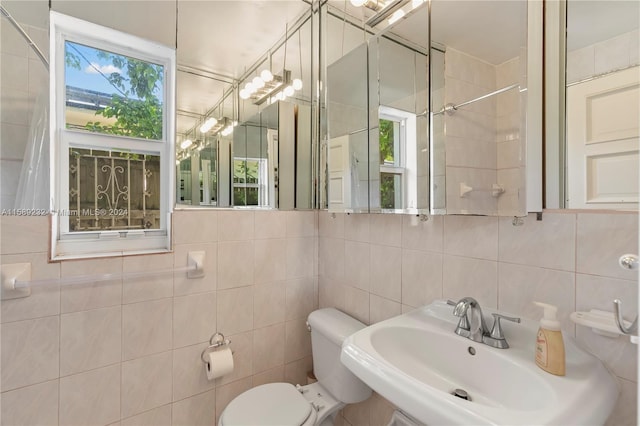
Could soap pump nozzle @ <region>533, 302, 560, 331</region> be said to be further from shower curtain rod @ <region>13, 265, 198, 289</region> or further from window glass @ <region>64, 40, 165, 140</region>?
window glass @ <region>64, 40, 165, 140</region>

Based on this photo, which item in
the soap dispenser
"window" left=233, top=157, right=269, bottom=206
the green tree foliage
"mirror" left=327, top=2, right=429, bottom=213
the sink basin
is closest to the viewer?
the sink basin

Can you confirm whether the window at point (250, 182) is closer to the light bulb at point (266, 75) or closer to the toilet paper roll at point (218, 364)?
the light bulb at point (266, 75)

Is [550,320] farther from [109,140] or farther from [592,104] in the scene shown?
[109,140]

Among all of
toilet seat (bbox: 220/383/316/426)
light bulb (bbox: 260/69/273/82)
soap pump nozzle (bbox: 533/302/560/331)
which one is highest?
light bulb (bbox: 260/69/273/82)

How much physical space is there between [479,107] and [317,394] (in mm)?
1389

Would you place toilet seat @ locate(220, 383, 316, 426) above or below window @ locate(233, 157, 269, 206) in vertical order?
below

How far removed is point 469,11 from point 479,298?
0.98 metres

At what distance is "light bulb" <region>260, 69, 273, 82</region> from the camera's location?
1.64m

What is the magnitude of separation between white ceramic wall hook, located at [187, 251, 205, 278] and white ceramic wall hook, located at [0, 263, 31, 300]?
0.54 m

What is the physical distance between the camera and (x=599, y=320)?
0.74 m

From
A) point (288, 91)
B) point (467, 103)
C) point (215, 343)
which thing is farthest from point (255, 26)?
point (215, 343)

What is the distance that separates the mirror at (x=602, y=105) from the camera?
2.46 ft

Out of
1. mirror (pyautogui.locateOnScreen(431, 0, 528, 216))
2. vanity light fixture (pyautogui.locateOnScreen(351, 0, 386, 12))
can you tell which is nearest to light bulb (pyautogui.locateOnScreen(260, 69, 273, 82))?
vanity light fixture (pyautogui.locateOnScreen(351, 0, 386, 12))

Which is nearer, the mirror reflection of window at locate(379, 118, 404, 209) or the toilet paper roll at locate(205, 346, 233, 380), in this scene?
the mirror reflection of window at locate(379, 118, 404, 209)
